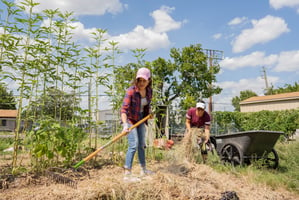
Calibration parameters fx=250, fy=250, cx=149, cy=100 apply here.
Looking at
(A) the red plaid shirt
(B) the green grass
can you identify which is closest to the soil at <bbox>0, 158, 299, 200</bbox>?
(B) the green grass

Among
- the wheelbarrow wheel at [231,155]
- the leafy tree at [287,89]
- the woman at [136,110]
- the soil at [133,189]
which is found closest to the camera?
the soil at [133,189]

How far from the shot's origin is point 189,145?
4043mm

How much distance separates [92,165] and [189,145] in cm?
155

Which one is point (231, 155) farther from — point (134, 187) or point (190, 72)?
point (190, 72)

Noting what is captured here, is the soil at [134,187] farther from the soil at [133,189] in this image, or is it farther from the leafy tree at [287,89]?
the leafy tree at [287,89]

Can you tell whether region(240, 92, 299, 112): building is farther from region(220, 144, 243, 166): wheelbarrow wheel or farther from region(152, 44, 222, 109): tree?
region(220, 144, 243, 166): wheelbarrow wheel

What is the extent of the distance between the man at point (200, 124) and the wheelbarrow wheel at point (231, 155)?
1.43ft

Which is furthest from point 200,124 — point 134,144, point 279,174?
point 134,144

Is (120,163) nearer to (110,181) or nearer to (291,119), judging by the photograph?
(110,181)

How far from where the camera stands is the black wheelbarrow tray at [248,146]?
396cm

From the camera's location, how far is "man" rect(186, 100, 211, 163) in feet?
13.5

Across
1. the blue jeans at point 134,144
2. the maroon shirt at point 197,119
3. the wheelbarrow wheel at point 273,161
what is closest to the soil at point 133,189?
the blue jeans at point 134,144

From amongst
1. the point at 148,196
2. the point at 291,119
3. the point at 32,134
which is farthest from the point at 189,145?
the point at 291,119

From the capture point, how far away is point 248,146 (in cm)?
400
